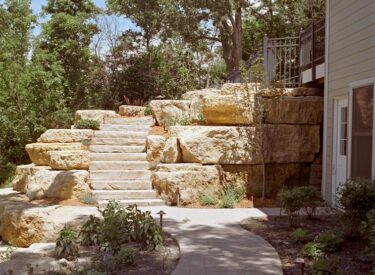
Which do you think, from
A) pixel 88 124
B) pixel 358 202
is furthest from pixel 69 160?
pixel 358 202

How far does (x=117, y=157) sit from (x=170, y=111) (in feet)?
9.41

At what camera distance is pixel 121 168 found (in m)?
11.6

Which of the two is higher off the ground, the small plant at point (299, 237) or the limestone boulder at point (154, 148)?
the limestone boulder at point (154, 148)

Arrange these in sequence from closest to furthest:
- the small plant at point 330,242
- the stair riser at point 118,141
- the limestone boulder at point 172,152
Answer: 1. the small plant at point 330,242
2. the limestone boulder at point 172,152
3. the stair riser at point 118,141

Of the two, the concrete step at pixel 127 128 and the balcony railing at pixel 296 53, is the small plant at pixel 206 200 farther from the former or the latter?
the concrete step at pixel 127 128

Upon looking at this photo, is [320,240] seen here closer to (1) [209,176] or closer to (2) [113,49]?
(1) [209,176]

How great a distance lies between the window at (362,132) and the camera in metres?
7.98

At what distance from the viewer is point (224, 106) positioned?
1130 centimetres

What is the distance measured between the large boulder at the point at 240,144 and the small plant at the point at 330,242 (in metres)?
4.86

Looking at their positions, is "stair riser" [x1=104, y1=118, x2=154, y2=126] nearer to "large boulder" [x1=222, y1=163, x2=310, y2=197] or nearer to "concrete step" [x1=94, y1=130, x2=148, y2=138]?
"concrete step" [x1=94, y1=130, x2=148, y2=138]

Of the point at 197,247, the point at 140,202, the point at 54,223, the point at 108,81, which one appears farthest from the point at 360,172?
the point at 108,81

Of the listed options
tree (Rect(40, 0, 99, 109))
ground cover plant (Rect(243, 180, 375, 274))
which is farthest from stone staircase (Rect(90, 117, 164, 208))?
tree (Rect(40, 0, 99, 109))

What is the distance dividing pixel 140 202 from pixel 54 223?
9.74 ft

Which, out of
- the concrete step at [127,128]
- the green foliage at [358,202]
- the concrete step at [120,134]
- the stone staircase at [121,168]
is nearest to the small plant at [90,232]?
the stone staircase at [121,168]
